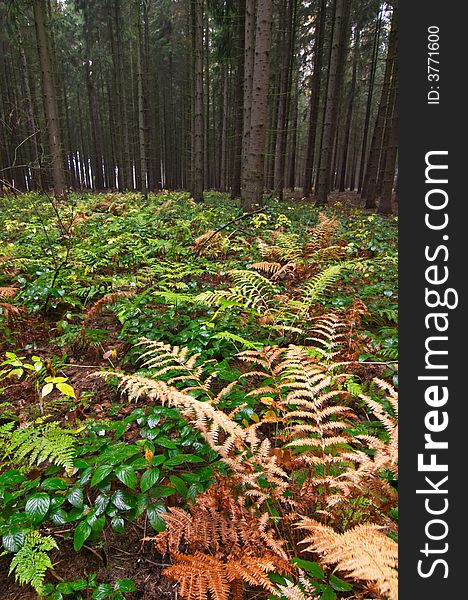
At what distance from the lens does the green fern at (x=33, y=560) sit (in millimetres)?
1456

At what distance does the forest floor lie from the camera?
173cm

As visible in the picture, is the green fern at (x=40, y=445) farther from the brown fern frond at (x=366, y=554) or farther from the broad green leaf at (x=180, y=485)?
the brown fern frond at (x=366, y=554)

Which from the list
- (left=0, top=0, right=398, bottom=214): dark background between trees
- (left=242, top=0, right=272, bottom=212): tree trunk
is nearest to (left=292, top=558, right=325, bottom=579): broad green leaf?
(left=0, top=0, right=398, bottom=214): dark background between trees

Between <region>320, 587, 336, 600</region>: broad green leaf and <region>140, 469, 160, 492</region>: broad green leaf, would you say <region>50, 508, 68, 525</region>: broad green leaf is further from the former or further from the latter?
<region>320, 587, 336, 600</region>: broad green leaf

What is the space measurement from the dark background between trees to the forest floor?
1593 mm

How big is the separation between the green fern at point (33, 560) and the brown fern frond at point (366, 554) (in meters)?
1.09

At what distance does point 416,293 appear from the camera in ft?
4.36

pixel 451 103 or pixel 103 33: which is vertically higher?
pixel 103 33

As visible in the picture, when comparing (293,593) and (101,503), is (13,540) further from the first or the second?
(293,593)

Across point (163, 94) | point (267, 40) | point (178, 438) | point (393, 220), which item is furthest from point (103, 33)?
point (178, 438)

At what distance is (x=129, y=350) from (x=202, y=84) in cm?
1201

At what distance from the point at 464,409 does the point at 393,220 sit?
10.5 meters

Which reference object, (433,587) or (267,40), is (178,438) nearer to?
(433,587)

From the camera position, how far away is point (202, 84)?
41.0 ft
